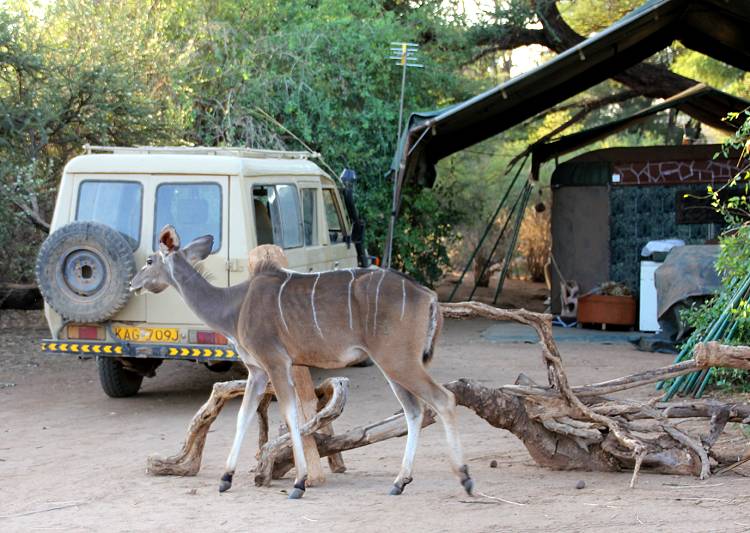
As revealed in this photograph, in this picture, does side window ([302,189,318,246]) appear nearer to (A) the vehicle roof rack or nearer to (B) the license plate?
(A) the vehicle roof rack

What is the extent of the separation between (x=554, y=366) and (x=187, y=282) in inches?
94.8

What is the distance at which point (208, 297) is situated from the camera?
6.78 meters

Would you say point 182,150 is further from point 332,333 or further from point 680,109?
point 680,109

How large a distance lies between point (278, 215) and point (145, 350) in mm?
1801

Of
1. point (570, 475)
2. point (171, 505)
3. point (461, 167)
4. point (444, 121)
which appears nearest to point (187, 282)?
point (171, 505)

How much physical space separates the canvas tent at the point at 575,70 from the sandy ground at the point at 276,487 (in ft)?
14.5

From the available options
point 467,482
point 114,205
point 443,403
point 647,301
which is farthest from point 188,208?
point 647,301

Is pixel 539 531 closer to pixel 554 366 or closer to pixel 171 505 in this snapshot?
pixel 554 366

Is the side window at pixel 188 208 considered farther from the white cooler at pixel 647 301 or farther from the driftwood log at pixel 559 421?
the white cooler at pixel 647 301

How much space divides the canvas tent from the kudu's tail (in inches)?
284

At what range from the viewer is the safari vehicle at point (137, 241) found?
29.1ft

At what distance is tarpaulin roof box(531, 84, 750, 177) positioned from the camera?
1563 centimetres

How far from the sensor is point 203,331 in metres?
9.02

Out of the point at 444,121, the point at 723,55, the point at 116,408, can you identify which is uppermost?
the point at 723,55
